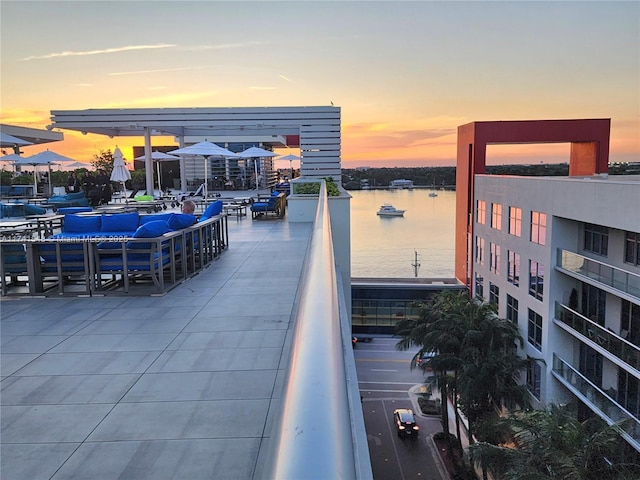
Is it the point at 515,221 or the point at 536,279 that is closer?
the point at 536,279

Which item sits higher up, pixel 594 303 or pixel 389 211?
pixel 594 303

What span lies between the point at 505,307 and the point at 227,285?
70.1 ft

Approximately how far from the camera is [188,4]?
16.1m

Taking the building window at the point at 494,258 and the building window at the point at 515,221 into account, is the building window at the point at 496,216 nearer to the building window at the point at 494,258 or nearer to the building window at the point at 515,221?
the building window at the point at 494,258

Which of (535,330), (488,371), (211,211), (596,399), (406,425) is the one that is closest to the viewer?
(211,211)

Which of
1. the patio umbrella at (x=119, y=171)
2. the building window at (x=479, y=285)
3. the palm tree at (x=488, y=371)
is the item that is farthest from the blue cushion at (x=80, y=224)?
the building window at (x=479, y=285)

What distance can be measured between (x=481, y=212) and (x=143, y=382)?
28161mm

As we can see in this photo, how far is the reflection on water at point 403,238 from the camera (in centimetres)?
4838

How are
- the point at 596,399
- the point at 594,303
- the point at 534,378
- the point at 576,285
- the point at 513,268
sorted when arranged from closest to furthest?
the point at 596,399 < the point at 594,303 < the point at 576,285 < the point at 534,378 < the point at 513,268

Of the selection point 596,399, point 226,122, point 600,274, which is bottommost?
point 596,399

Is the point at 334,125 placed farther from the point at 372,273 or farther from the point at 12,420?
the point at 372,273

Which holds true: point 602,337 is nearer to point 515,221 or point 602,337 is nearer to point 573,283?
point 573,283

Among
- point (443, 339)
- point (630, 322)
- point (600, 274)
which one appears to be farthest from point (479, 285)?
point (630, 322)

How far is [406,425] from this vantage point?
2195 centimetres
